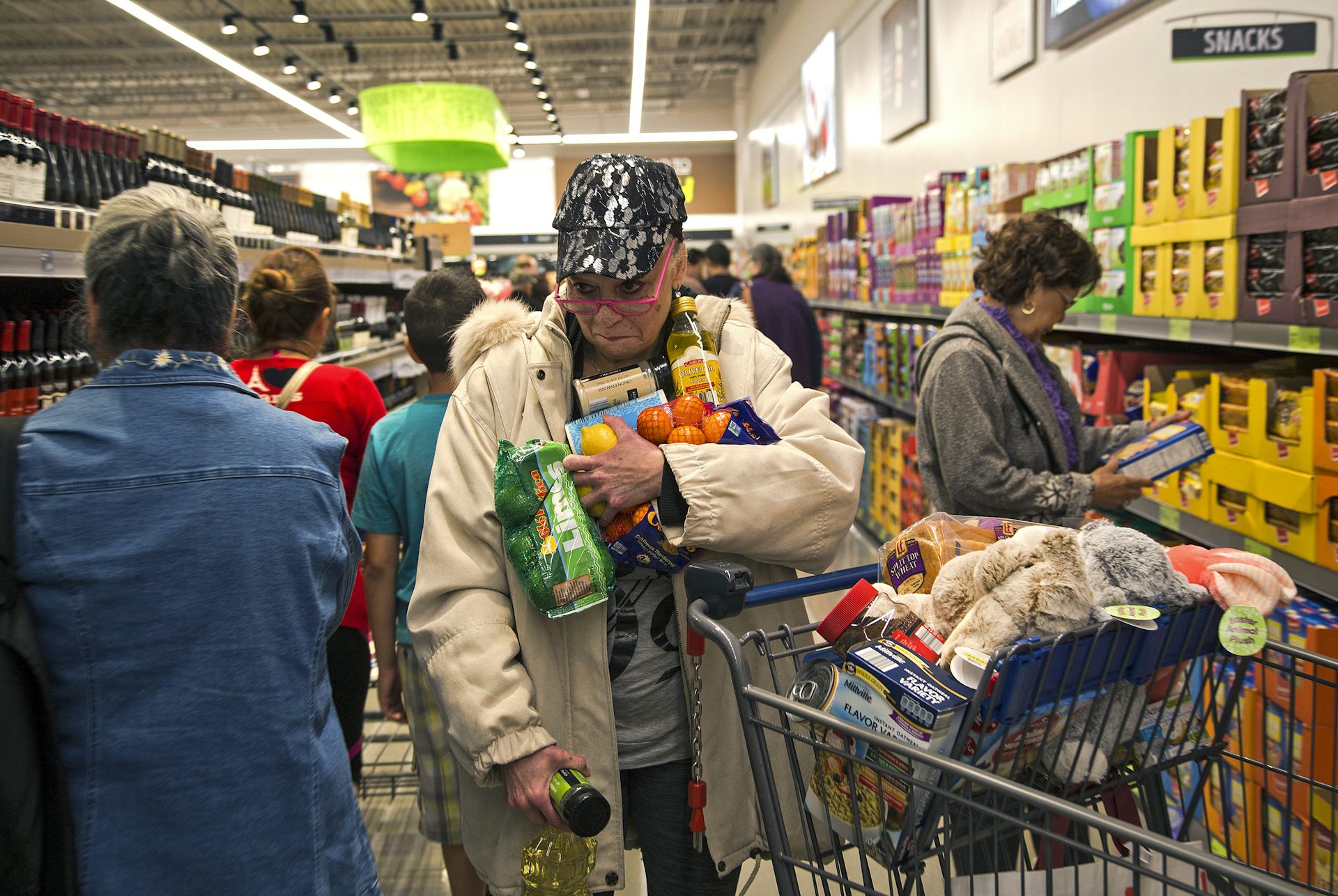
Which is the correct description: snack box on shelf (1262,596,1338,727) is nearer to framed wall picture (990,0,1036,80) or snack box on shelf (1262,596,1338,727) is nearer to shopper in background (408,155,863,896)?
shopper in background (408,155,863,896)

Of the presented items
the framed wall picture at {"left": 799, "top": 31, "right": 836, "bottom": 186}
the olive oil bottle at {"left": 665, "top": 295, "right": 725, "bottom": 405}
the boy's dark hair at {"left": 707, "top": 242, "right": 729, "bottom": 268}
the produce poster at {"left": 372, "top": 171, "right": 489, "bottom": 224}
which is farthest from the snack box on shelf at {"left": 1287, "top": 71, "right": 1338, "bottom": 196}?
the produce poster at {"left": 372, "top": 171, "right": 489, "bottom": 224}

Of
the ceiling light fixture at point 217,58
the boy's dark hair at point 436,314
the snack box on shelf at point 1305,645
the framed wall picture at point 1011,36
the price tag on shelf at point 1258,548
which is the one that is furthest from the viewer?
the ceiling light fixture at point 217,58

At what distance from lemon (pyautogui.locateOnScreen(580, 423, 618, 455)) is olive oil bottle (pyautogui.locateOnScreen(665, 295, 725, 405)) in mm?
150

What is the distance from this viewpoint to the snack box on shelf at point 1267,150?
196cm

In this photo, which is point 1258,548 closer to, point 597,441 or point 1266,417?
point 1266,417

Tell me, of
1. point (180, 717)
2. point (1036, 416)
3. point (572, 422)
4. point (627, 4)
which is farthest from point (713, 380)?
point (627, 4)

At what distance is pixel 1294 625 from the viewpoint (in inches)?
75.9

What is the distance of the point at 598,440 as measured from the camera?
1.41m

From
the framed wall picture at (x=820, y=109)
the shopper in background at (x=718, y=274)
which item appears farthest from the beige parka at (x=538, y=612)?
the framed wall picture at (x=820, y=109)

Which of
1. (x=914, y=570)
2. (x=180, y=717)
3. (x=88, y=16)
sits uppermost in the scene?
(x=88, y=16)

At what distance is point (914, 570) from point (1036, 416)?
1.36 meters

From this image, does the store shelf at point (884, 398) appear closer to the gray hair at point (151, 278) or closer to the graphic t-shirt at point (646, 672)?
the graphic t-shirt at point (646, 672)

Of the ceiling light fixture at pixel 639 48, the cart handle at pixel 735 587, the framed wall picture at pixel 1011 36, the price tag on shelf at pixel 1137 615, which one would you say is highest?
the ceiling light fixture at pixel 639 48

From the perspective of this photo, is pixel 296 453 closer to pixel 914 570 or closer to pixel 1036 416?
pixel 914 570
